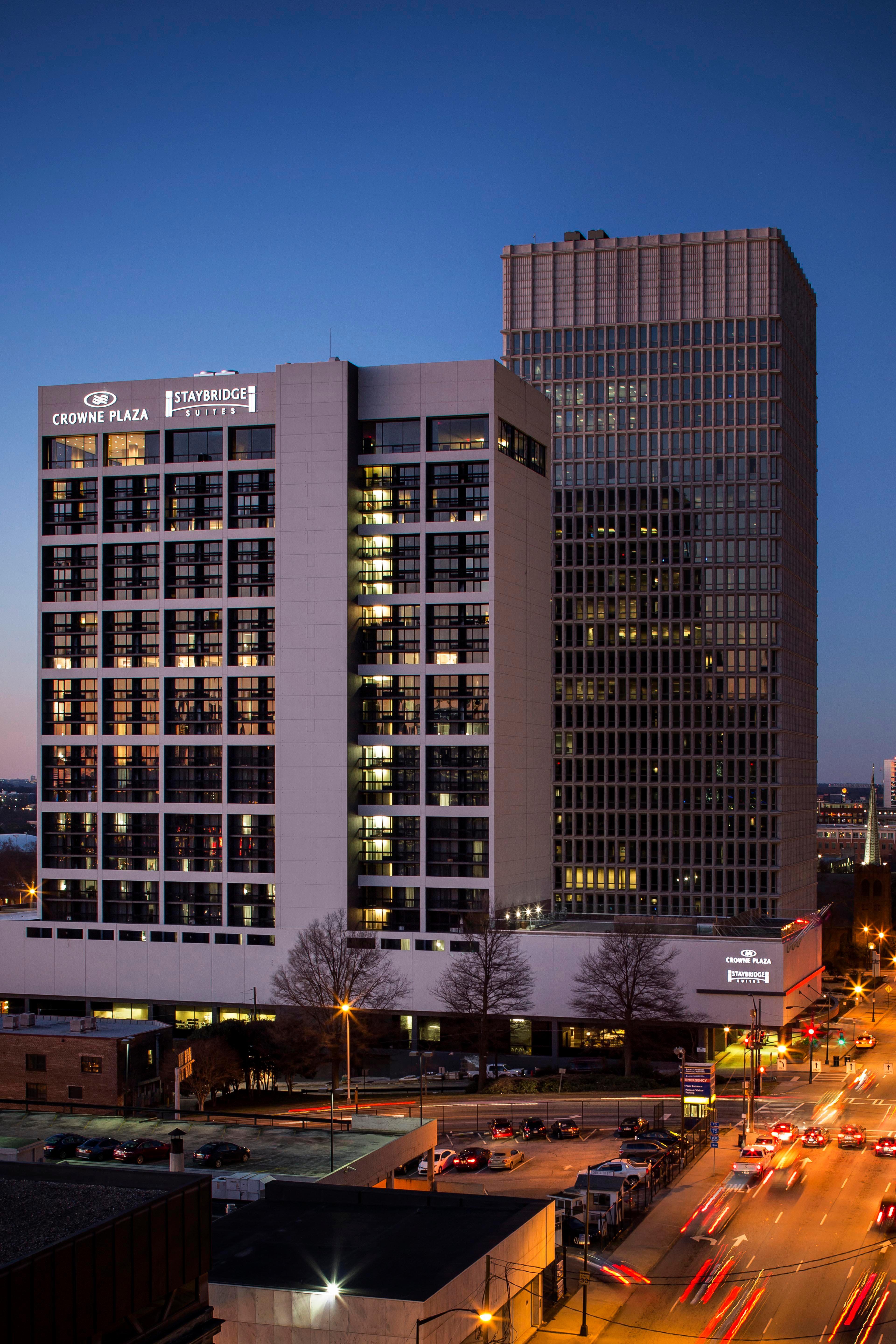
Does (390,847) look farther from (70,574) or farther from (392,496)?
(70,574)

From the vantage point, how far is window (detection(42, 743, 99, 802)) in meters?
135

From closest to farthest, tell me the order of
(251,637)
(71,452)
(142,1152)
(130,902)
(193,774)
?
(142,1152)
(251,637)
(193,774)
(130,902)
(71,452)

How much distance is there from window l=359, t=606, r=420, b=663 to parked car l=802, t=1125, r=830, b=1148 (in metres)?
59.0

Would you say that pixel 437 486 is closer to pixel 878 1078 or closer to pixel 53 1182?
pixel 878 1078

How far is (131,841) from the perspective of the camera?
132m

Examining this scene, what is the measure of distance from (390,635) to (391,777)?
1391cm

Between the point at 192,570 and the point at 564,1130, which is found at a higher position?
the point at 192,570

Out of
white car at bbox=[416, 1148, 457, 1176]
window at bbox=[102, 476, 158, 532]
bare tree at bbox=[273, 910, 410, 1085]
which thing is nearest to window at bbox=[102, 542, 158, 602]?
window at bbox=[102, 476, 158, 532]

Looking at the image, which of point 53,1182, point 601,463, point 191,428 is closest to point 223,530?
point 191,428

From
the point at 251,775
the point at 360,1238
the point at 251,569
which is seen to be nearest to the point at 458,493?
the point at 251,569

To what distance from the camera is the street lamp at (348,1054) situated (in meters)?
94.9

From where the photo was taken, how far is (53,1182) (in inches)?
1077

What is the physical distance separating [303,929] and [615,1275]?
69374 mm

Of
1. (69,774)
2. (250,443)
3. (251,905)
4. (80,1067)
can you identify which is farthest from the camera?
(69,774)
